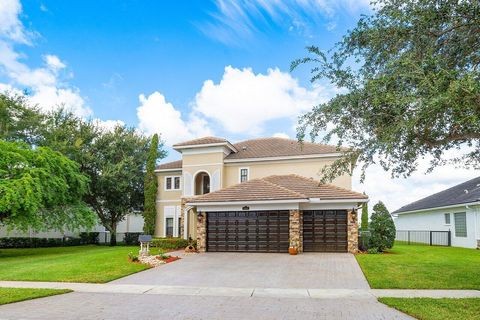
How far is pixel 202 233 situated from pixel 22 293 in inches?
498

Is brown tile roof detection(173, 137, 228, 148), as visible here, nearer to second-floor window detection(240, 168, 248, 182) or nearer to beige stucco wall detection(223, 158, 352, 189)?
beige stucco wall detection(223, 158, 352, 189)

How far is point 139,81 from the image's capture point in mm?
19750

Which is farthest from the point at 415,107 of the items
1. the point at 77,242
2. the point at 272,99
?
the point at 77,242

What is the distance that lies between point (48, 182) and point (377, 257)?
18497mm

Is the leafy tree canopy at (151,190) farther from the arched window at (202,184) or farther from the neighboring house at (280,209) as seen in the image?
the arched window at (202,184)

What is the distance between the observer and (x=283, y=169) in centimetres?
2731

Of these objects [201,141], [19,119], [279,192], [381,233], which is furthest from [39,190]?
[381,233]

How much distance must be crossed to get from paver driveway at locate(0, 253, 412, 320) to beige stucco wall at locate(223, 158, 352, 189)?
37.1 ft

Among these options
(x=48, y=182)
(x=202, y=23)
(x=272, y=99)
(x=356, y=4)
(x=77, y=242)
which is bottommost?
(x=77, y=242)

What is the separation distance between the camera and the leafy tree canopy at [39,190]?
66.9 ft

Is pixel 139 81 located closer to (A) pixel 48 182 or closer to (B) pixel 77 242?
(A) pixel 48 182

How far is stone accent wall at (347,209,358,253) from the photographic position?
814 inches

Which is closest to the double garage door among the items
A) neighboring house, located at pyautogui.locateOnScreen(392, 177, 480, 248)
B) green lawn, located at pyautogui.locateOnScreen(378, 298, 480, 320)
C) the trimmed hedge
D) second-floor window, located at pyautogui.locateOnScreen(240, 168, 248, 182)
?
second-floor window, located at pyautogui.locateOnScreen(240, 168, 248, 182)

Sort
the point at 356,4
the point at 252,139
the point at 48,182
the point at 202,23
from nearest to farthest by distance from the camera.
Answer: the point at 356,4, the point at 202,23, the point at 48,182, the point at 252,139
